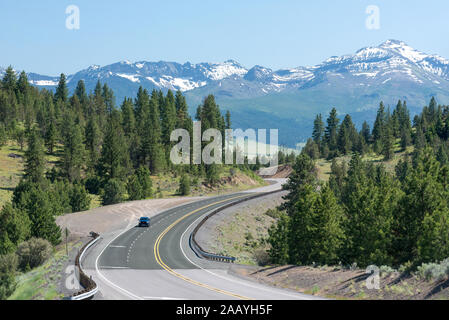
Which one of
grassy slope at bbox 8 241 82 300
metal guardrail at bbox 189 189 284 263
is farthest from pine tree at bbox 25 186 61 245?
metal guardrail at bbox 189 189 284 263

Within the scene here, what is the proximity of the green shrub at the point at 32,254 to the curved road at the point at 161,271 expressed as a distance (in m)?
4.98

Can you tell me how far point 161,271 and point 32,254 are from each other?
700 inches

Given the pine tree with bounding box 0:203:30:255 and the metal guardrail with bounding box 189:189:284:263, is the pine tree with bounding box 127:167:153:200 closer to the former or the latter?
the metal guardrail with bounding box 189:189:284:263

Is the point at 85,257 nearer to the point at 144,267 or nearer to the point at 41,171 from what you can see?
the point at 144,267

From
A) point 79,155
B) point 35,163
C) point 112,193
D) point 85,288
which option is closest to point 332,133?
point 79,155

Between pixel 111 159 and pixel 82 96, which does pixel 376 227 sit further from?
pixel 82 96

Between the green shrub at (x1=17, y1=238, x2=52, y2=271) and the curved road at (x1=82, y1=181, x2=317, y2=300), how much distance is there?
16.3 feet

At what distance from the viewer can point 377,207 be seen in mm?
42469

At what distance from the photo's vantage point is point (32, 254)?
46375mm

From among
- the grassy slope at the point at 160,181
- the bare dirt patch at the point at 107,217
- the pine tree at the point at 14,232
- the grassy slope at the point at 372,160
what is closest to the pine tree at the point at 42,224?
the pine tree at the point at 14,232

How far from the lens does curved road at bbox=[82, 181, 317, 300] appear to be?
2694 cm

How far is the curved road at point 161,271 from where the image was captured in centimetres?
2694

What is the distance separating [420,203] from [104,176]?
7569 centimetres
